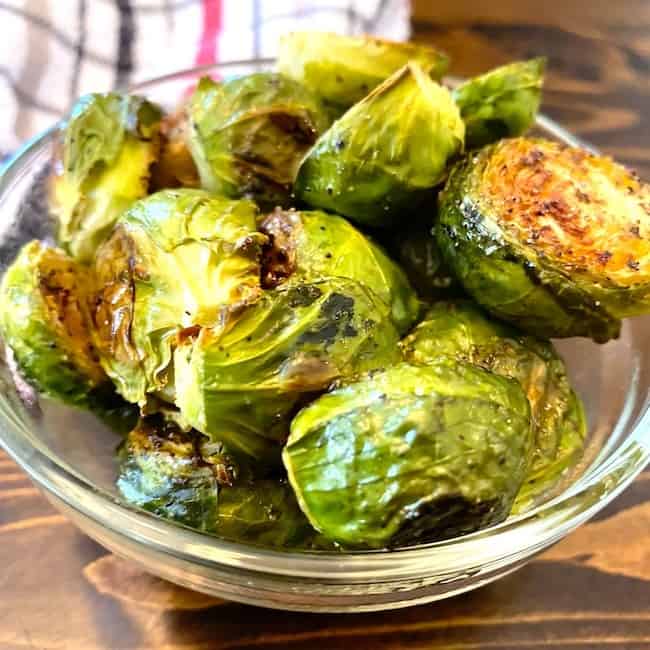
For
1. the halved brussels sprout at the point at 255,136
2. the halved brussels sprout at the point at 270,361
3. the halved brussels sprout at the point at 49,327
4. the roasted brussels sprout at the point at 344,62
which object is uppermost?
the roasted brussels sprout at the point at 344,62

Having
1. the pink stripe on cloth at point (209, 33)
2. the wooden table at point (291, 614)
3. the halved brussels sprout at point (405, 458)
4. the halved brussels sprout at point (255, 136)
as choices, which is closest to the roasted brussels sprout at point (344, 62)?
the halved brussels sprout at point (255, 136)

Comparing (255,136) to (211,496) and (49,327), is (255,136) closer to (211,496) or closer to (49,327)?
(49,327)

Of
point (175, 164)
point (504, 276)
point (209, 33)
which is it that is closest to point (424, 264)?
point (504, 276)

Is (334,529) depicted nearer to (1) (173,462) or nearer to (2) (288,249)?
(1) (173,462)

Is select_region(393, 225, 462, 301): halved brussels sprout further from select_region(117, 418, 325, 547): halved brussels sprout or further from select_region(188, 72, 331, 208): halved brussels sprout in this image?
select_region(117, 418, 325, 547): halved brussels sprout

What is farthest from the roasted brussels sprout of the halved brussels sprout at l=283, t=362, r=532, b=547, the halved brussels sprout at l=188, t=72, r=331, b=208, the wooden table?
the wooden table

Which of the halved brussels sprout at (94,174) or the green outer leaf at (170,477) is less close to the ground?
the halved brussels sprout at (94,174)

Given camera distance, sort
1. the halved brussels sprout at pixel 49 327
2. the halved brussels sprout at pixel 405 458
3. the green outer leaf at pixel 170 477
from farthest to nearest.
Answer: the halved brussels sprout at pixel 49 327 → the green outer leaf at pixel 170 477 → the halved brussels sprout at pixel 405 458

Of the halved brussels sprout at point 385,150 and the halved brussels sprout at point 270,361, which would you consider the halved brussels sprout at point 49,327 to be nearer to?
the halved brussels sprout at point 270,361
